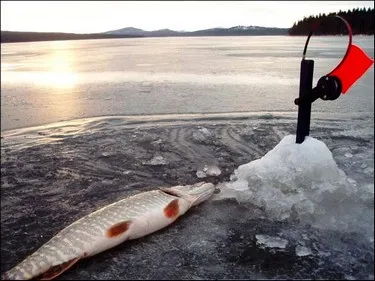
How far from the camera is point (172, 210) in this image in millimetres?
3566

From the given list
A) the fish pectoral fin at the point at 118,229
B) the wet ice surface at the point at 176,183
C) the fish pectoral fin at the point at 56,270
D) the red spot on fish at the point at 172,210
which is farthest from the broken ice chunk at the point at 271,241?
the fish pectoral fin at the point at 56,270

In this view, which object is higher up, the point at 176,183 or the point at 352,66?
the point at 352,66

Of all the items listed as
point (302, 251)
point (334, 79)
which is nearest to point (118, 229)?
point (302, 251)

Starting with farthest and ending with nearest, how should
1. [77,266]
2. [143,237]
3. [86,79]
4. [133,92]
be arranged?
[86,79]
[133,92]
[143,237]
[77,266]

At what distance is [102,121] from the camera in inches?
288

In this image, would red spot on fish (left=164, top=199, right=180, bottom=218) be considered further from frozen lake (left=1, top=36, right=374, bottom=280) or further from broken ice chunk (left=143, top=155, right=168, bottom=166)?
broken ice chunk (left=143, top=155, right=168, bottom=166)

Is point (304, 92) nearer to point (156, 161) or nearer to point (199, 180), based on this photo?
point (199, 180)

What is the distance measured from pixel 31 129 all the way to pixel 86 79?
24.5 ft

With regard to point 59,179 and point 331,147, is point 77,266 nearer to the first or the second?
point 59,179

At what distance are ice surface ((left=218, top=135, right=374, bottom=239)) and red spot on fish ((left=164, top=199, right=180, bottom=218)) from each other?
2.20ft

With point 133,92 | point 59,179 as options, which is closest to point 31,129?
point 59,179

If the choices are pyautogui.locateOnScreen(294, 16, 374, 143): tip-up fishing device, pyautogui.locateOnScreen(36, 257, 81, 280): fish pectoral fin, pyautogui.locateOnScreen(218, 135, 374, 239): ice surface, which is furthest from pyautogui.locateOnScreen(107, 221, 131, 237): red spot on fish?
pyautogui.locateOnScreen(294, 16, 374, 143): tip-up fishing device

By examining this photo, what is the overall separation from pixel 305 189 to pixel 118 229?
5.90 ft

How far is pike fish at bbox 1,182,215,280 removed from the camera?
9.09ft
